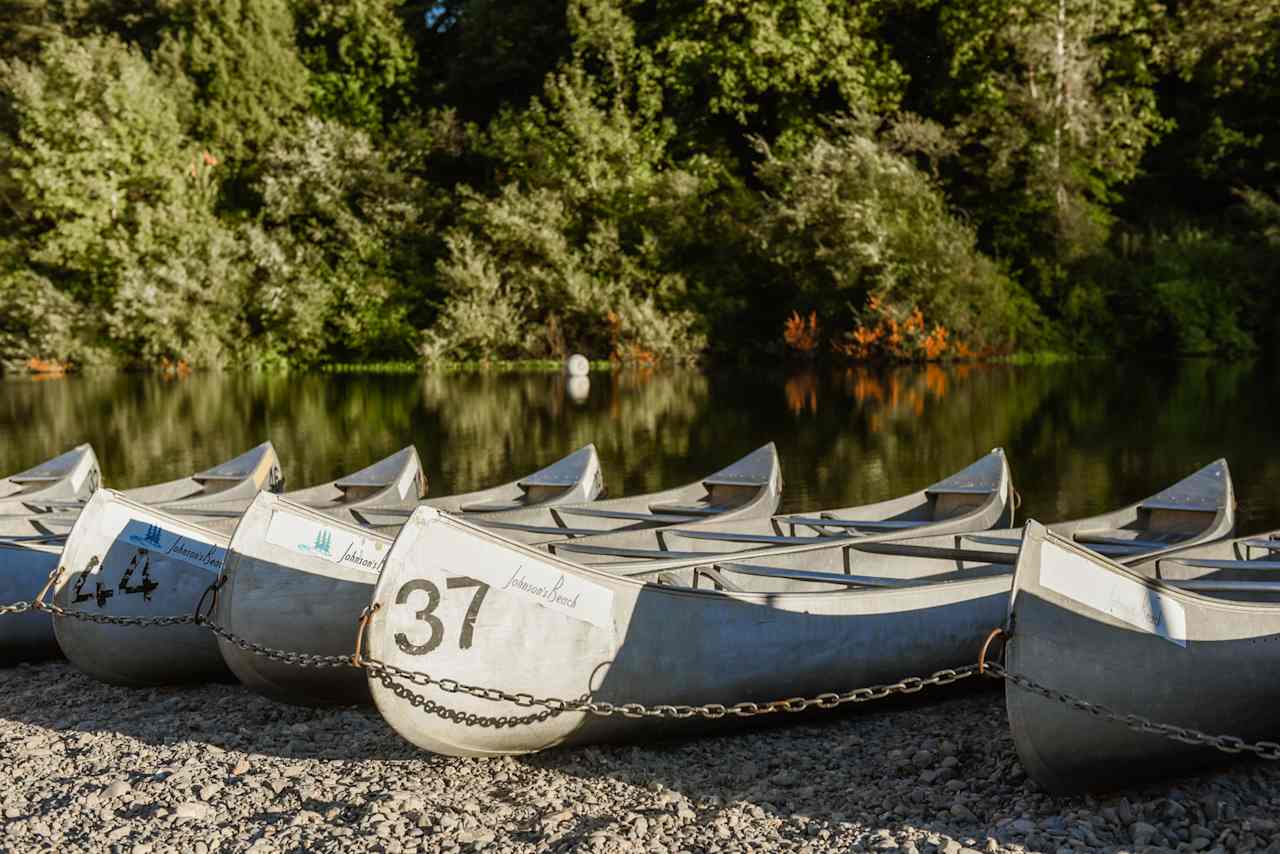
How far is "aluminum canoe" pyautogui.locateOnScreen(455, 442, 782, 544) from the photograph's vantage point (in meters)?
9.31

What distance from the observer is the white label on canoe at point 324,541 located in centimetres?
651

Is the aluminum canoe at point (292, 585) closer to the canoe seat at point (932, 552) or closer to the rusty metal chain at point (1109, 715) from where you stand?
the canoe seat at point (932, 552)

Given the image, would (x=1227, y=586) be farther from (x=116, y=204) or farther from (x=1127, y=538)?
(x=116, y=204)

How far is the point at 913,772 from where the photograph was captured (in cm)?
596

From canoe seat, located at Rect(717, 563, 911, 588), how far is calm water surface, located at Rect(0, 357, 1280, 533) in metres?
7.13

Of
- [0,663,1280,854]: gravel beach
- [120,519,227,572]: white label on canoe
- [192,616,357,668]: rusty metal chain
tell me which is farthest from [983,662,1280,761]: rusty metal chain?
[120,519,227,572]: white label on canoe

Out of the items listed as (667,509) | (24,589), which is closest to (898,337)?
(667,509)

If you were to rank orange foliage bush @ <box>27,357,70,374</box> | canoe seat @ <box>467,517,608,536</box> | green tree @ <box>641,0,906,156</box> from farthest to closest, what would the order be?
green tree @ <box>641,0,906,156</box> → orange foliage bush @ <box>27,357,70,374</box> → canoe seat @ <box>467,517,608,536</box>

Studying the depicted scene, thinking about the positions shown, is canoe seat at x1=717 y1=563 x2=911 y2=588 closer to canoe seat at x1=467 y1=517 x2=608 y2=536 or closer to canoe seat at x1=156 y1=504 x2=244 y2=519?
canoe seat at x1=467 y1=517 x2=608 y2=536

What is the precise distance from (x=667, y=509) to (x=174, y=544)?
412 centimetres

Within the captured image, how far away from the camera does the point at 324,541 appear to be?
6.59m

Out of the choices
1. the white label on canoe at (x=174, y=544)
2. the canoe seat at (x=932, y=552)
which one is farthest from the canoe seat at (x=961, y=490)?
the white label on canoe at (x=174, y=544)

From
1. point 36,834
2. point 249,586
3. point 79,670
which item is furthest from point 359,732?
point 79,670

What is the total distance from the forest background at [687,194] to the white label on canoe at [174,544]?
95.3 feet
